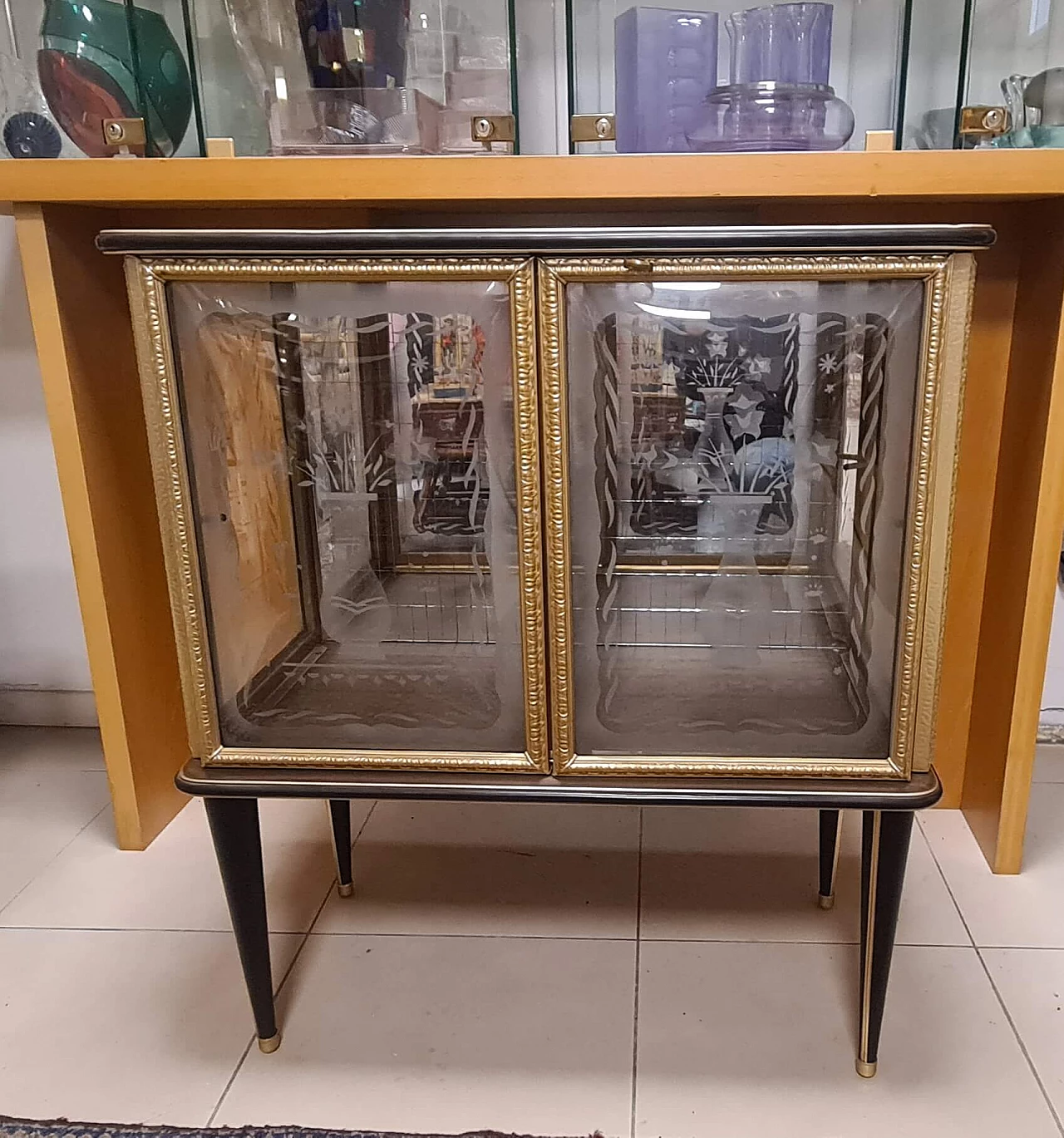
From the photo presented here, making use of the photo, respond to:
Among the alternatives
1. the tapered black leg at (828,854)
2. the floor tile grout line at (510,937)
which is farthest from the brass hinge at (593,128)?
the floor tile grout line at (510,937)

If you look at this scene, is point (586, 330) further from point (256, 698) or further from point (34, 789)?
point (34, 789)

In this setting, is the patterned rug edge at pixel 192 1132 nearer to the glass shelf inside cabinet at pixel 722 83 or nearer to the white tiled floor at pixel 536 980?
the white tiled floor at pixel 536 980

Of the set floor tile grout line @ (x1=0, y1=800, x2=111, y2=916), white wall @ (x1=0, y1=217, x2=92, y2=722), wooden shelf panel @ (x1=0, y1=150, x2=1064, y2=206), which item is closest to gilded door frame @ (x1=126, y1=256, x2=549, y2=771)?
wooden shelf panel @ (x1=0, y1=150, x2=1064, y2=206)

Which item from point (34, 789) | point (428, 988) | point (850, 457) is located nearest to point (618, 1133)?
point (428, 988)

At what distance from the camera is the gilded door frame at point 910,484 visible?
2.32 feet

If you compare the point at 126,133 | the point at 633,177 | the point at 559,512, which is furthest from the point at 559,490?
the point at 126,133

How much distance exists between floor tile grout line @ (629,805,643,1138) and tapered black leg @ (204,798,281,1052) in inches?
15.4

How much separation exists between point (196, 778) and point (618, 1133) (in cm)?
53

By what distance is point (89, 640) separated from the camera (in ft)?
4.28

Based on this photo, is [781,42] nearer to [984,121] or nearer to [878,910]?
[984,121]

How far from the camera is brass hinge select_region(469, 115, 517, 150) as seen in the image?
3.54 feet

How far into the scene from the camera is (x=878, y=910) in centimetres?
88

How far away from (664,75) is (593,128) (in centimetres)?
11

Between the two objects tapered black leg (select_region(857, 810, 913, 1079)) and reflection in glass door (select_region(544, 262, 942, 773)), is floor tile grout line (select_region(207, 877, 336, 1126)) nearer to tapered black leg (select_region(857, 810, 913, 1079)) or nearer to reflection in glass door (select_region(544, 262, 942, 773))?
reflection in glass door (select_region(544, 262, 942, 773))
